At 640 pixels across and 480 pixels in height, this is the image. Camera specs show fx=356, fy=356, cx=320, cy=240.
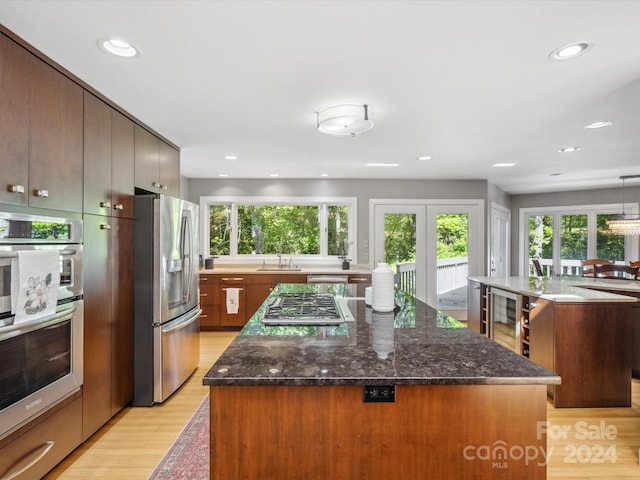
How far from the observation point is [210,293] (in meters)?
5.18

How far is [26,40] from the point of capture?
69.0 inches

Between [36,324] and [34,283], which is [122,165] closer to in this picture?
[34,283]

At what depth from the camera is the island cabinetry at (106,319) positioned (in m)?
2.27

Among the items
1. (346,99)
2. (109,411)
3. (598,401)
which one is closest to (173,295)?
(109,411)

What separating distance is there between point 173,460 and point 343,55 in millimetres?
2512

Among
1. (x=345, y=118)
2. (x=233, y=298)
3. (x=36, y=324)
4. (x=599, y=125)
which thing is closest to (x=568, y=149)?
(x=599, y=125)

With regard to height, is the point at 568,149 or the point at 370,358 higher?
the point at 568,149

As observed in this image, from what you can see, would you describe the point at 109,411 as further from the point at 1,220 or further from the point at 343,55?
the point at 343,55

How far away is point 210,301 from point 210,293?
4.5 inches

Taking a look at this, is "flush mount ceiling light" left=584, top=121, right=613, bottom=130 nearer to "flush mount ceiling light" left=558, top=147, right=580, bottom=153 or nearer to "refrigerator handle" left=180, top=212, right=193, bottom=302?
"flush mount ceiling light" left=558, top=147, right=580, bottom=153

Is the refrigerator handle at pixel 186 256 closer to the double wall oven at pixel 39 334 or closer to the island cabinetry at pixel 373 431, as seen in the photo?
the double wall oven at pixel 39 334

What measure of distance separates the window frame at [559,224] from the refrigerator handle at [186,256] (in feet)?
23.0

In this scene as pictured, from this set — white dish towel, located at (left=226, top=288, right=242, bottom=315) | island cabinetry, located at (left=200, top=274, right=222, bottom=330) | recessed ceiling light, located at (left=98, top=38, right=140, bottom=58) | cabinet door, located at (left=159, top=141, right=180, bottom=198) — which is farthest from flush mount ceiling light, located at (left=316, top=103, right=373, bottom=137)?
island cabinetry, located at (left=200, top=274, right=222, bottom=330)

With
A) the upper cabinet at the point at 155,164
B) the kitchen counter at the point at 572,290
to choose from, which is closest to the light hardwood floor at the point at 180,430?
the kitchen counter at the point at 572,290
